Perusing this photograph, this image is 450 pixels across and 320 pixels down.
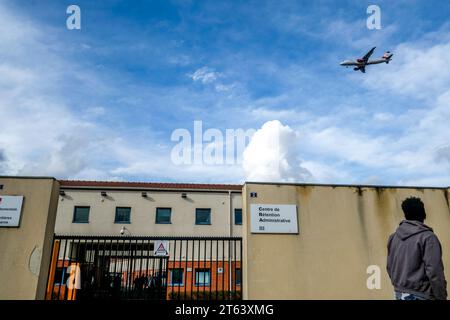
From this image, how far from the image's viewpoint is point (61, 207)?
27125 mm

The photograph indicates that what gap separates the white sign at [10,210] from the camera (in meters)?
8.36

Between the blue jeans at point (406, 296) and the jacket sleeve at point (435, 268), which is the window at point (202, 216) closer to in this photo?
the blue jeans at point (406, 296)

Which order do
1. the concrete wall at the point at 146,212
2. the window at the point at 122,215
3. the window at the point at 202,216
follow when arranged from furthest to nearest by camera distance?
the window at the point at 202,216 < the window at the point at 122,215 < the concrete wall at the point at 146,212

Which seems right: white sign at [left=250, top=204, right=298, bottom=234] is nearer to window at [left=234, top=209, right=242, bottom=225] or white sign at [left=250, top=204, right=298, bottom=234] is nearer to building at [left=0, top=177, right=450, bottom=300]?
A: building at [left=0, top=177, right=450, bottom=300]

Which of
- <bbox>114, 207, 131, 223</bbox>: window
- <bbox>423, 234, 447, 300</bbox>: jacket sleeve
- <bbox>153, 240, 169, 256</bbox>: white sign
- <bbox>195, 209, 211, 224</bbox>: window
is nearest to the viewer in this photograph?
<bbox>423, 234, 447, 300</bbox>: jacket sleeve

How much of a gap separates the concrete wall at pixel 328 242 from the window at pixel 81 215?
840 inches

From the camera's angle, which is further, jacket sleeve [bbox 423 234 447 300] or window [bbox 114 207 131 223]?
window [bbox 114 207 131 223]

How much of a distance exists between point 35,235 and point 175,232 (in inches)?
764

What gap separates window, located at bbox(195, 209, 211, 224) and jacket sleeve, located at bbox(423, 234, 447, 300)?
24.8 metres

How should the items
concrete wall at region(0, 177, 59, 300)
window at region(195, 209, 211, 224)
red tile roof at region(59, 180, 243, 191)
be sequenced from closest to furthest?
concrete wall at region(0, 177, 59, 300) → window at region(195, 209, 211, 224) → red tile roof at region(59, 180, 243, 191)

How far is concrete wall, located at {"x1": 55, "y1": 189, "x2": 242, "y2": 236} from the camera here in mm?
26875

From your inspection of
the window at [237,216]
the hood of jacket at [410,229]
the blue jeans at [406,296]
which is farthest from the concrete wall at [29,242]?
the window at [237,216]

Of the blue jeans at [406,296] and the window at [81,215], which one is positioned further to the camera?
the window at [81,215]

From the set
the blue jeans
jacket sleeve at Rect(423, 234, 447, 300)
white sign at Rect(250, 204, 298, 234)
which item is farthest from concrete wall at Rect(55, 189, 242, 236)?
jacket sleeve at Rect(423, 234, 447, 300)
